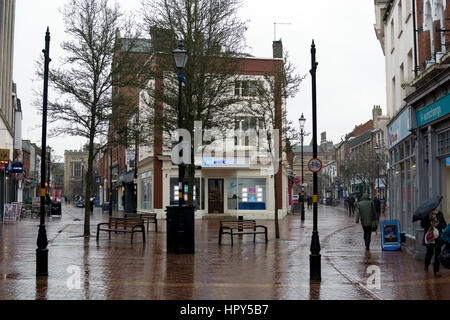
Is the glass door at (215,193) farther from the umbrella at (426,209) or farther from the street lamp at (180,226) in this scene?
the umbrella at (426,209)

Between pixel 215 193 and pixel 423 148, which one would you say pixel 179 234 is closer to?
pixel 423 148

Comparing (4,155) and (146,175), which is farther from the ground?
(4,155)

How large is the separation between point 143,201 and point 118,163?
19.3 metres

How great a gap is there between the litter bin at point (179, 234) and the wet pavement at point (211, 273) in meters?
Answer: 0.36

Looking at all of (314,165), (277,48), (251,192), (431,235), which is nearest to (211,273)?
(314,165)

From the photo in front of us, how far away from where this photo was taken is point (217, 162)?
38.7 m

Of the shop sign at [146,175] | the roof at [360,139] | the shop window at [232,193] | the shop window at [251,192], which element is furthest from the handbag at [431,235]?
the roof at [360,139]

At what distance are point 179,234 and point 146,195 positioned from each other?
1078 inches

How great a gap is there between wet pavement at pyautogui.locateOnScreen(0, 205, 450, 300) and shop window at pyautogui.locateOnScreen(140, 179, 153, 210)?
71.4 ft

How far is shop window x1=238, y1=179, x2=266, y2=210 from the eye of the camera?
39188 millimetres

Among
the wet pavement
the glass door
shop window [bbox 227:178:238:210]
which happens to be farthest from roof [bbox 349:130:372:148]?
the wet pavement

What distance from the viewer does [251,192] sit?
3928cm
